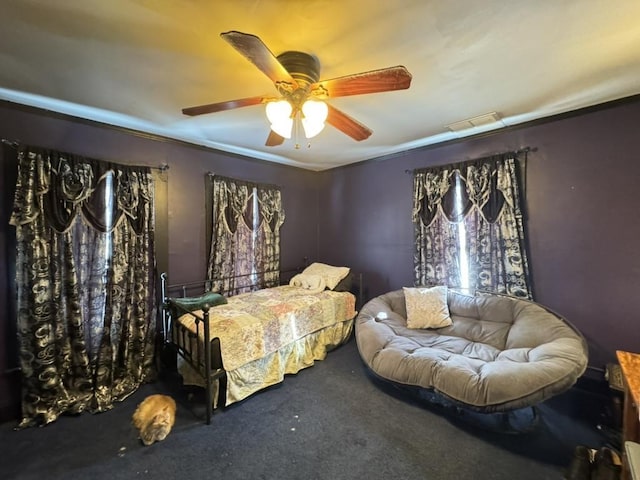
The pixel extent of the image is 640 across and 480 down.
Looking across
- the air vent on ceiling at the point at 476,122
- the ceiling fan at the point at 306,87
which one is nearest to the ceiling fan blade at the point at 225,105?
the ceiling fan at the point at 306,87

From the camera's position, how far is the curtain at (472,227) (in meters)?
2.75

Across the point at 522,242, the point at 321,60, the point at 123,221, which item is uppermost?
the point at 321,60

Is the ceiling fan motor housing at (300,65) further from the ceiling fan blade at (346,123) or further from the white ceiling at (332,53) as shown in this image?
the ceiling fan blade at (346,123)

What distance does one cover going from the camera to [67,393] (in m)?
2.24

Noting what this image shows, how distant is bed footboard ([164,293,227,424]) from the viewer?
2.13 metres

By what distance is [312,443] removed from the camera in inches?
75.3

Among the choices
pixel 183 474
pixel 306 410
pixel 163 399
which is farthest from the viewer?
pixel 306 410

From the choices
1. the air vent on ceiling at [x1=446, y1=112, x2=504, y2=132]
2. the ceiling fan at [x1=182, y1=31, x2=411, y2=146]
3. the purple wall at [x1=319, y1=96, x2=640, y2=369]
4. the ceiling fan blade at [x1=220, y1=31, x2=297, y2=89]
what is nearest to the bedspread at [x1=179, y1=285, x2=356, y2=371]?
the ceiling fan at [x1=182, y1=31, x2=411, y2=146]

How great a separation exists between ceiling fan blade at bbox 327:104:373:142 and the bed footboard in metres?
1.59

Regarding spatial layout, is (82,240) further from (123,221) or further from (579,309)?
(579,309)

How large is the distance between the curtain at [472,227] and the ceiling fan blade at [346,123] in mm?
1492

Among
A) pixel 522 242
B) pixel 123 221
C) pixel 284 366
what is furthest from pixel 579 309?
pixel 123 221

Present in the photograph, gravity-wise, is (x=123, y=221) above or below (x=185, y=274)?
above

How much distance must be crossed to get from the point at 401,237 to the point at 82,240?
10.8 feet
